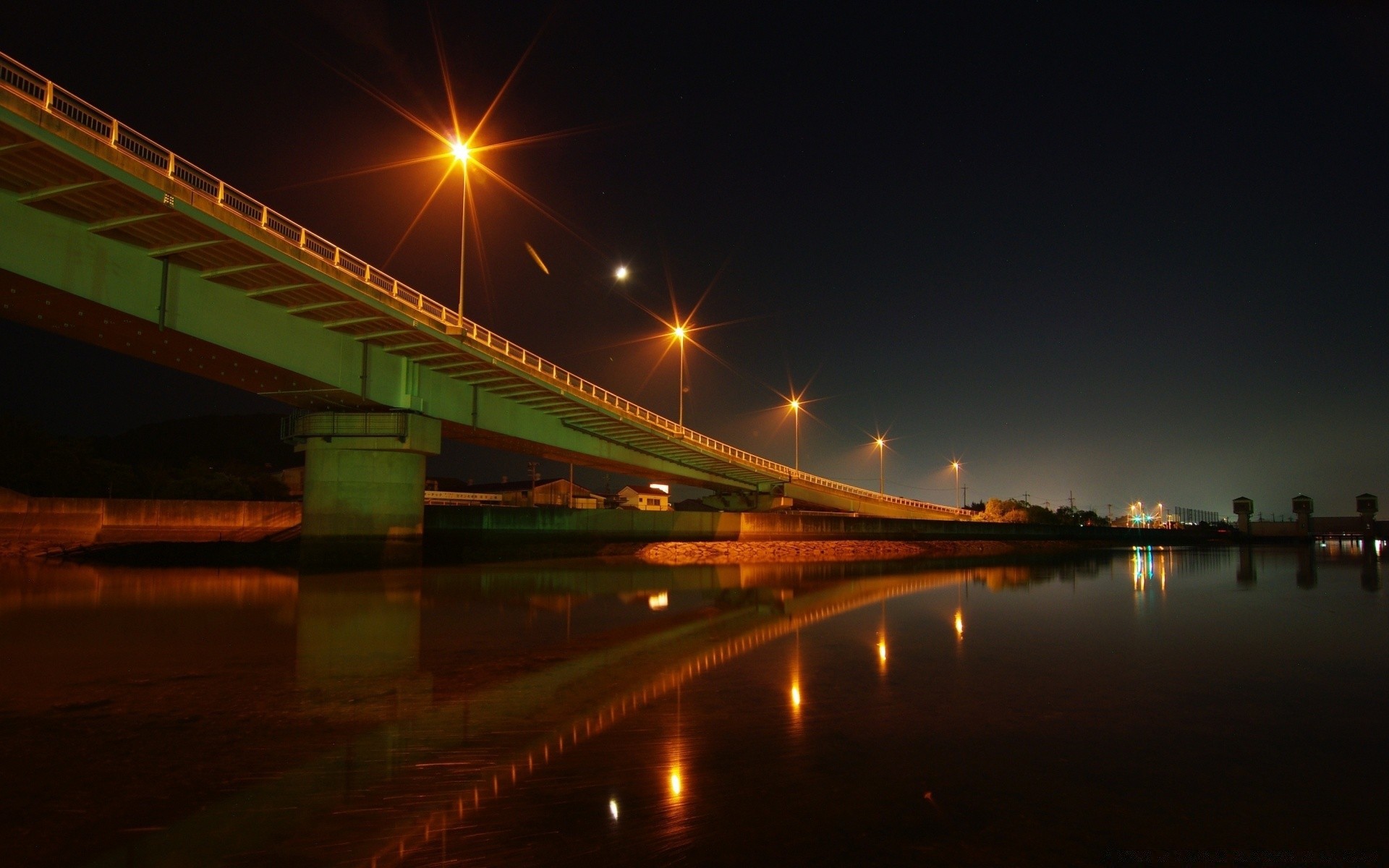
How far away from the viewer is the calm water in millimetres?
5016

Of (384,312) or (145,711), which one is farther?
(384,312)

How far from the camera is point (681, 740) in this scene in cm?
720

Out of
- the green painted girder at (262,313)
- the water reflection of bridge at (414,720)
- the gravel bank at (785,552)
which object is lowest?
the gravel bank at (785,552)

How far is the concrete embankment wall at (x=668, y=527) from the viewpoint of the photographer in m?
42.9

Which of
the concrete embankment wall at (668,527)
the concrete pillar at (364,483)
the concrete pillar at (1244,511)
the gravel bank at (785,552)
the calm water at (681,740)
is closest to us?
the calm water at (681,740)

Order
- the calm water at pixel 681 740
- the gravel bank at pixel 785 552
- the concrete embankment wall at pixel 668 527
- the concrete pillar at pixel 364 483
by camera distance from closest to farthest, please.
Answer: the calm water at pixel 681 740 → the concrete pillar at pixel 364 483 → the gravel bank at pixel 785 552 → the concrete embankment wall at pixel 668 527

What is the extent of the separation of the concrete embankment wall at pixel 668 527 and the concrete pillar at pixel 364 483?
9726 mm

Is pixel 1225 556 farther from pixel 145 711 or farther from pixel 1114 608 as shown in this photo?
pixel 145 711

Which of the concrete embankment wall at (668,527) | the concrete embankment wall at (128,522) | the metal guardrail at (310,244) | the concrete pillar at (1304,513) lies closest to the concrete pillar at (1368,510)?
the concrete pillar at (1304,513)

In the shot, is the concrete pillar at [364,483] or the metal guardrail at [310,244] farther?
the concrete pillar at [364,483]

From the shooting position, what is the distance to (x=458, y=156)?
96.3ft

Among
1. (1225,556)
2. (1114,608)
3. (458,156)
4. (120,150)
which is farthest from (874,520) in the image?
(120,150)

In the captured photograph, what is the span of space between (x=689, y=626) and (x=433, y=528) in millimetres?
31146

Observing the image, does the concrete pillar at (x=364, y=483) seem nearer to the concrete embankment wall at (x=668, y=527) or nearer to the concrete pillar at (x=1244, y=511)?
the concrete embankment wall at (x=668, y=527)
